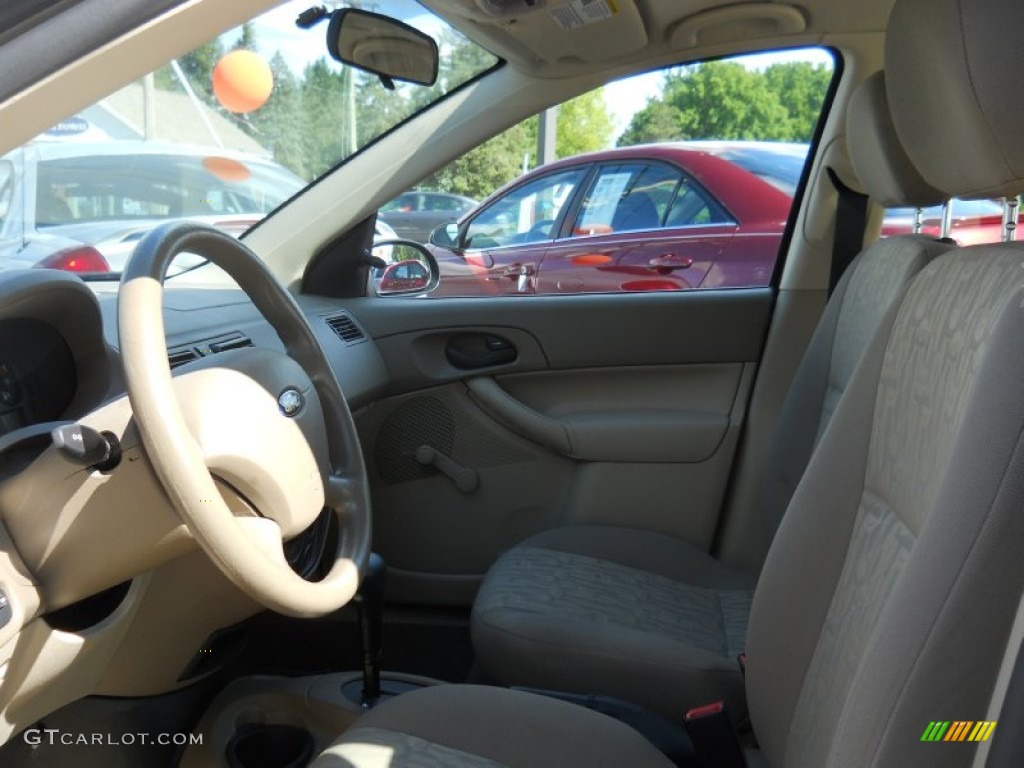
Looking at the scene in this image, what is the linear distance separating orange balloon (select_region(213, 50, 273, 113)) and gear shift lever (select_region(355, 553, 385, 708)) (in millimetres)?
905

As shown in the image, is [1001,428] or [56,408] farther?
[56,408]

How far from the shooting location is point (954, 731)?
0.84 meters

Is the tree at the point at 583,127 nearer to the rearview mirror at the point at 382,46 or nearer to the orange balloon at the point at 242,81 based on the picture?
the rearview mirror at the point at 382,46

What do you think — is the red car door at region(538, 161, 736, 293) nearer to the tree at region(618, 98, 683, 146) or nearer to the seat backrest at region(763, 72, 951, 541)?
the tree at region(618, 98, 683, 146)

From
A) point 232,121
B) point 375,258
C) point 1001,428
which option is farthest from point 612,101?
point 1001,428

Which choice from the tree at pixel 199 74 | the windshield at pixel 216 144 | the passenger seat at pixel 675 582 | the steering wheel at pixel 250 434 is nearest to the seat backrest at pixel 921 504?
the passenger seat at pixel 675 582

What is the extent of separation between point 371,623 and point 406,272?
3.39ft

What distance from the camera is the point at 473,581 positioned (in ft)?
8.02

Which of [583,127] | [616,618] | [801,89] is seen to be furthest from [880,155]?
[583,127]

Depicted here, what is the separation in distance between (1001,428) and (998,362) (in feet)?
0.26

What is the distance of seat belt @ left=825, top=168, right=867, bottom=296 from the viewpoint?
2.34 meters

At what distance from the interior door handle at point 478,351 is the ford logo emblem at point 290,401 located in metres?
1.22

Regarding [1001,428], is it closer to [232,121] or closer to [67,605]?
[67,605]

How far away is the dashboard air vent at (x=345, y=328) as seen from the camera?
7.46 feet
